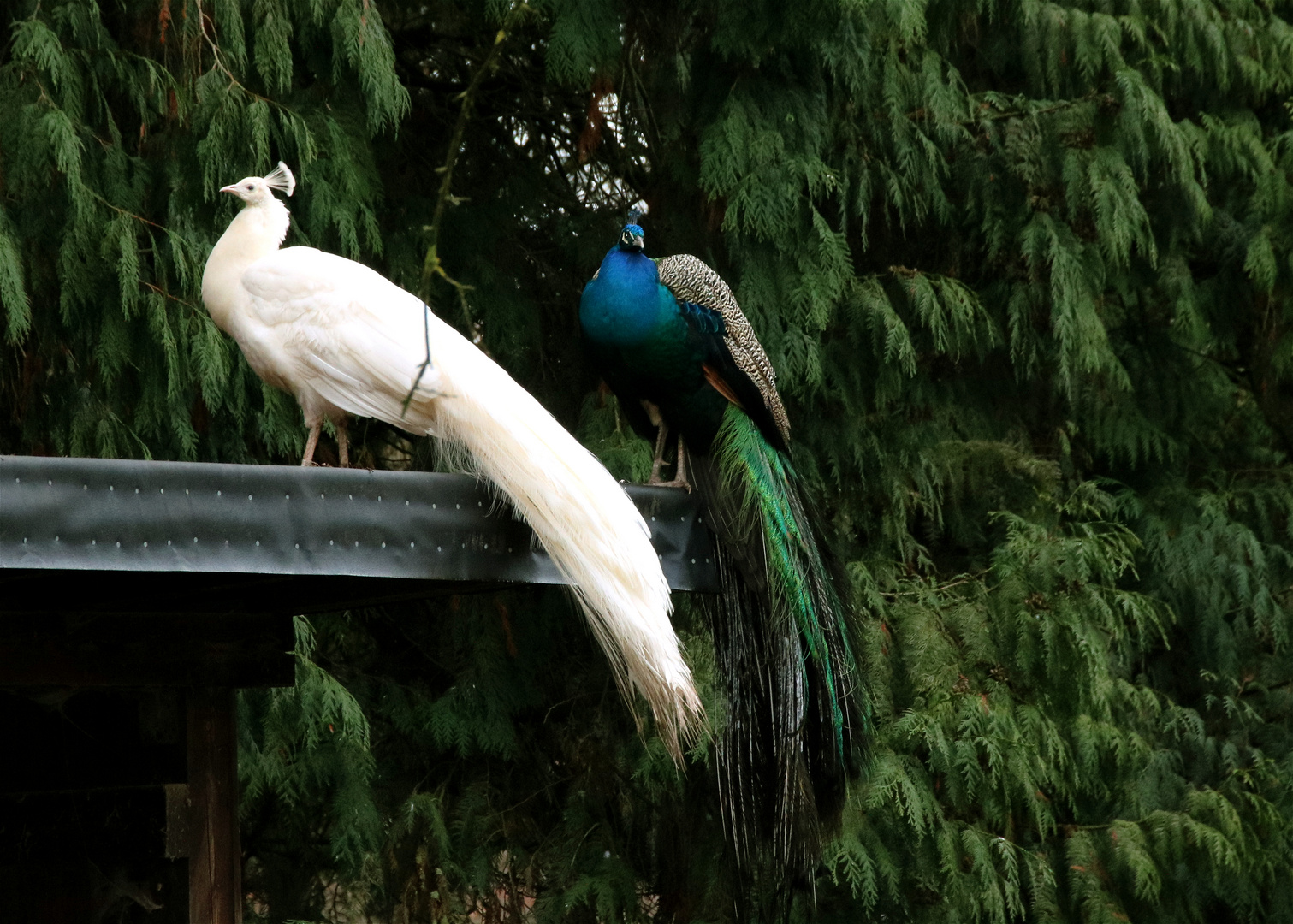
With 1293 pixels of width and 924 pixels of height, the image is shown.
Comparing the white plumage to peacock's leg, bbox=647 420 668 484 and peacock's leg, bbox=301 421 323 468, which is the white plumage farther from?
peacock's leg, bbox=647 420 668 484

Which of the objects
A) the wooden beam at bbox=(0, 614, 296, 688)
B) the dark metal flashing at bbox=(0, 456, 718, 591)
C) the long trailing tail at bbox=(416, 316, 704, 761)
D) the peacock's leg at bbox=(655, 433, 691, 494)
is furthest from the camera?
the peacock's leg at bbox=(655, 433, 691, 494)

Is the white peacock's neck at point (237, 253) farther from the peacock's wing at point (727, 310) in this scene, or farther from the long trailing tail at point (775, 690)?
the long trailing tail at point (775, 690)

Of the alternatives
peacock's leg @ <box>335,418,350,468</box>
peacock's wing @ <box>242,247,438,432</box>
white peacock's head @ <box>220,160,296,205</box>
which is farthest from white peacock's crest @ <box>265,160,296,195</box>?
peacock's leg @ <box>335,418,350,468</box>

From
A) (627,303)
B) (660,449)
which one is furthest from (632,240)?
(660,449)

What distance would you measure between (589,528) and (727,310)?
1341mm

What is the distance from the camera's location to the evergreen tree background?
446cm

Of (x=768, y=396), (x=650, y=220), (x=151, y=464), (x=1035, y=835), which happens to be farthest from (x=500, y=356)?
(x=151, y=464)

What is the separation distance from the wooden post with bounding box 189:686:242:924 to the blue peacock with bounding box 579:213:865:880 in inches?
43.9

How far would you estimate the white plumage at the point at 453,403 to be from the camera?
2516 mm

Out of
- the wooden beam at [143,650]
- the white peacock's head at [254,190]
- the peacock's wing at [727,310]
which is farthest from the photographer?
the peacock's wing at [727,310]

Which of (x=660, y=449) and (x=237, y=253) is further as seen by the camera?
(x=660, y=449)

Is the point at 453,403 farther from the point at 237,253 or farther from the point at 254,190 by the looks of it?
the point at 254,190

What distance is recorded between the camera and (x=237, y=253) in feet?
10.6

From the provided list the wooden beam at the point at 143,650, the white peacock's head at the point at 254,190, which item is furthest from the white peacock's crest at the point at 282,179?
the wooden beam at the point at 143,650
